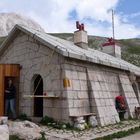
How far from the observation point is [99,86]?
44.8 feet

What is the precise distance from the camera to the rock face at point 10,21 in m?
136

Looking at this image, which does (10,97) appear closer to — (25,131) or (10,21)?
(25,131)

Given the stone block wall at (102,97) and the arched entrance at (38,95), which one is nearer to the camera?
the stone block wall at (102,97)

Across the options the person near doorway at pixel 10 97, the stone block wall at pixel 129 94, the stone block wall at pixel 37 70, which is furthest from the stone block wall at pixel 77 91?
the stone block wall at pixel 129 94

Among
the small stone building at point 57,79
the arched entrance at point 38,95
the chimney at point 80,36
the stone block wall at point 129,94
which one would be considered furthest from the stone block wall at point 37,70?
the stone block wall at point 129,94

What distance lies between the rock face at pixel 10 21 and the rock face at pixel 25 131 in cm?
12788

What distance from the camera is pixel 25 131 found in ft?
29.1

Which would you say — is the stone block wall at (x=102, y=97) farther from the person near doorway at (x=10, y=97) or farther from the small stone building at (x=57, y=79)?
the person near doorway at (x=10, y=97)

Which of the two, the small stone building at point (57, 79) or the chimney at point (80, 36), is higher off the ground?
the chimney at point (80, 36)

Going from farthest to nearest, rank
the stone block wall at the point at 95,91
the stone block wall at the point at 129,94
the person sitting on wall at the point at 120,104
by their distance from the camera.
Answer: the stone block wall at the point at 129,94
the person sitting on wall at the point at 120,104
the stone block wall at the point at 95,91

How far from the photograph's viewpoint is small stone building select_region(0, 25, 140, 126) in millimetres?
11875

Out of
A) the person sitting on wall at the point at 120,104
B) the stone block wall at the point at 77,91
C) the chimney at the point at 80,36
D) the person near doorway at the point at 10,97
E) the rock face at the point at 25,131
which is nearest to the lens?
the rock face at the point at 25,131

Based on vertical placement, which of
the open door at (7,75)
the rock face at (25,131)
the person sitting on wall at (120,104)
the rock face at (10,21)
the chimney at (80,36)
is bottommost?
the rock face at (25,131)

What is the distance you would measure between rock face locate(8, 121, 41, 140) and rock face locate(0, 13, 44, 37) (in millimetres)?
127884
